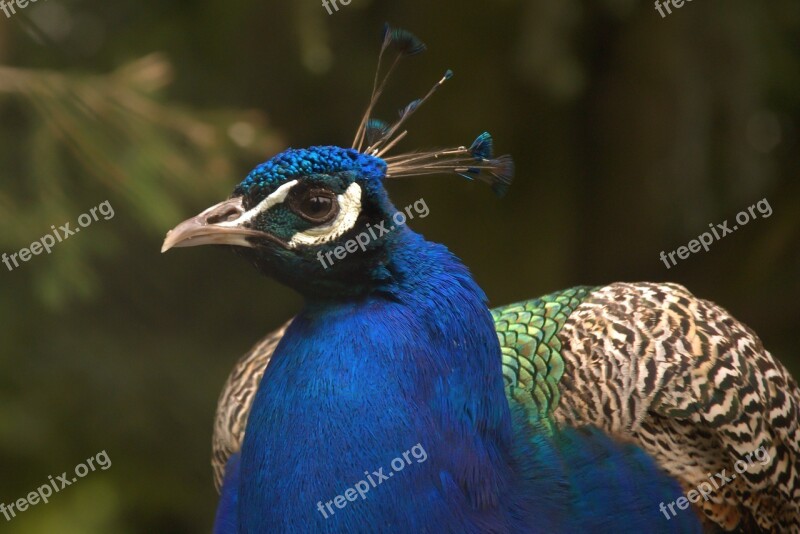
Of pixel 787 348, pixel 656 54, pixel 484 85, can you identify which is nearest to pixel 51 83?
pixel 484 85

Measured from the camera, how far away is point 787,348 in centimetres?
357

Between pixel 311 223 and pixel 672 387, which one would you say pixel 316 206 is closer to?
pixel 311 223

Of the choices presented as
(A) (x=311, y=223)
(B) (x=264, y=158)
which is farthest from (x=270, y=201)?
(B) (x=264, y=158)

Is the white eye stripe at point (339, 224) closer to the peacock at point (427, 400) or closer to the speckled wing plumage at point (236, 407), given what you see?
the peacock at point (427, 400)

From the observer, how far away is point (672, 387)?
6.24 ft

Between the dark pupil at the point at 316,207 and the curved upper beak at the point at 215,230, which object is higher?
the curved upper beak at the point at 215,230

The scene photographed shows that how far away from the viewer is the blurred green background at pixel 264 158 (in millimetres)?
2881

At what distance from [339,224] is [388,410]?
30 centimetres

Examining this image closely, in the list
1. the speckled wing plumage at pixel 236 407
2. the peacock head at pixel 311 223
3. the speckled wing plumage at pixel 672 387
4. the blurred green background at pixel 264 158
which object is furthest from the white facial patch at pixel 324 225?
the blurred green background at pixel 264 158

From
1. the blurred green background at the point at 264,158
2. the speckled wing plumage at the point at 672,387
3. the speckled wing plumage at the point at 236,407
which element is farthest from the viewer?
the blurred green background at the point at 264,158

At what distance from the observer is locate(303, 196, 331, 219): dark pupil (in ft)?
5.15

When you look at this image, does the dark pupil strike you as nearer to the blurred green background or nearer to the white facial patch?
the white facial patch

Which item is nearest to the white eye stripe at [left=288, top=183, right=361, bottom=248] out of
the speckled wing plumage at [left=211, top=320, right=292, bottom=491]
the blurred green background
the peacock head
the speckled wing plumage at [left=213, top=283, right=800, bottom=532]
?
the peacock head

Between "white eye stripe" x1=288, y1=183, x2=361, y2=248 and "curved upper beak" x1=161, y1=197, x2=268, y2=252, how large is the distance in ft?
0.19
